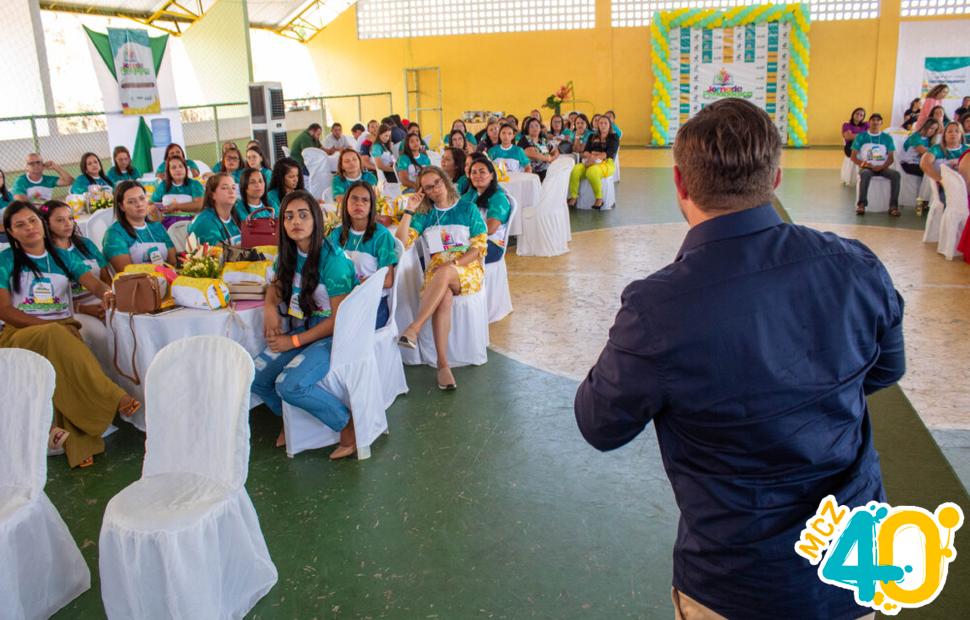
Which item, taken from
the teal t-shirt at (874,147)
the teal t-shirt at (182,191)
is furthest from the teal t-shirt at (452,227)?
the teal t-shirt at (874,147)

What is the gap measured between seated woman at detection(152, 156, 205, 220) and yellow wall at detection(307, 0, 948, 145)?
13.0 m

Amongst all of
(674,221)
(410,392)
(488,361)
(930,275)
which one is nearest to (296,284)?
(410,392)

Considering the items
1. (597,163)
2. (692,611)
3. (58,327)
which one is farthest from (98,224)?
(597,163)

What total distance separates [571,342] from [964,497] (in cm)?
250

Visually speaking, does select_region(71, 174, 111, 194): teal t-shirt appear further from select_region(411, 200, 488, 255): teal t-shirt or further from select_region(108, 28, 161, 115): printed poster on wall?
select_region(411, 200, 488, 255): teal t-shirt

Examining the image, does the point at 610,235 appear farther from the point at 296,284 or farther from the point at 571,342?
the point at 296,284

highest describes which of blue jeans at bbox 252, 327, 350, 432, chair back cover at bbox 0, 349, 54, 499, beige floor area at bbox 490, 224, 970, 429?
chair back cover at bbox 0, 349, 54, 499

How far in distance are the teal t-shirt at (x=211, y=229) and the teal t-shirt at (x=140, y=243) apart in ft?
0.63

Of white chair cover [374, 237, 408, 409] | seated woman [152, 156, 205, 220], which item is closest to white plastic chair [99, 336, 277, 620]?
white chair cover [374, 237, 408, 409]

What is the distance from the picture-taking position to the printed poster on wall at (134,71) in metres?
9.27

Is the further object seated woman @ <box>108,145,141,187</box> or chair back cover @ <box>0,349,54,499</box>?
seated woman @ <box>108,145,141,187</box>

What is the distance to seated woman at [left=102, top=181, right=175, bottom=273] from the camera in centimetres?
454

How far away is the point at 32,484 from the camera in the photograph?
2.58m

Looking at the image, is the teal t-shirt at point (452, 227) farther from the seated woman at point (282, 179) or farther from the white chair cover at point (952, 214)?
the white chair cover at point (952, 214)
